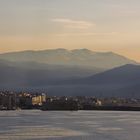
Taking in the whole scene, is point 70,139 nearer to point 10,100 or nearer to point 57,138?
point 57,138

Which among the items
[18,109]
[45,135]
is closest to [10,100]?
[18,109]

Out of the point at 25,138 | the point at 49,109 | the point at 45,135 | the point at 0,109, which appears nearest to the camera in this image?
the point at 25,138

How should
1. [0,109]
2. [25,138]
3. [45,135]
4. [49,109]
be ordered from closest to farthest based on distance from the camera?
[25,138], [45,135], [0,109], [49,109]

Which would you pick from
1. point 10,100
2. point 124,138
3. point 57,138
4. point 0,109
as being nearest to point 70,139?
point 57,138

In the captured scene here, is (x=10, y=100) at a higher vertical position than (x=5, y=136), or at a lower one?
higher

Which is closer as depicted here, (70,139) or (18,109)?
(70,139)

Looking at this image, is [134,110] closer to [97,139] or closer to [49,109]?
[49,109]

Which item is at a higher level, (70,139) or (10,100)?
(10,100)

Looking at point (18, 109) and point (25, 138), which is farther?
point (18, 109)

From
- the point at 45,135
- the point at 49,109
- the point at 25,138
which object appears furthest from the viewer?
the point at 49,109
